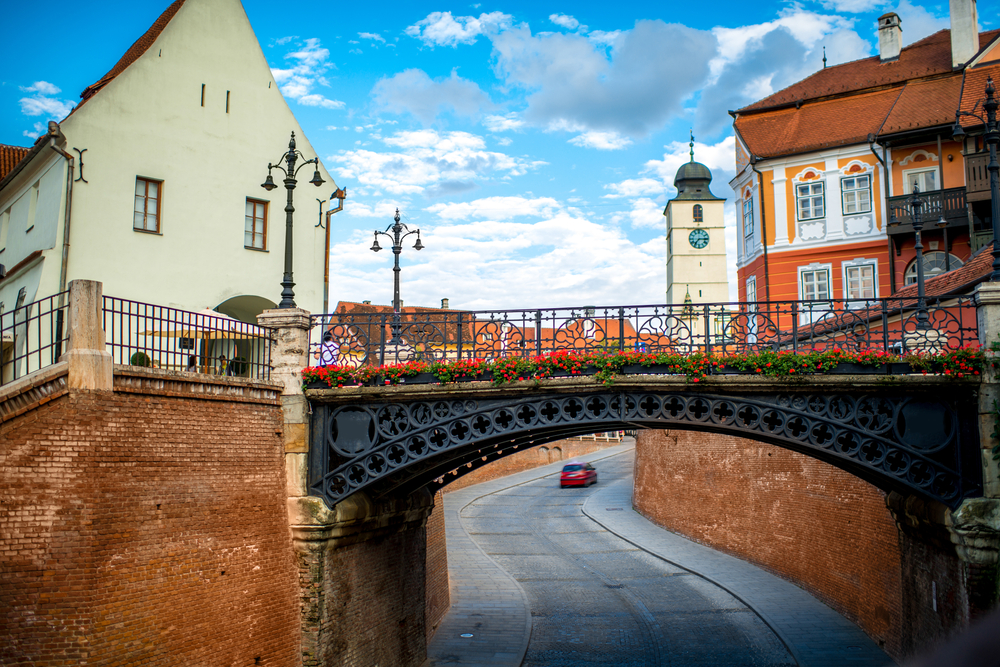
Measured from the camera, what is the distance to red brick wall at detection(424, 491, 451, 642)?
65.3ft

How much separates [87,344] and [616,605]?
16638 mm

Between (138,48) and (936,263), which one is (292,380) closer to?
(138,48)

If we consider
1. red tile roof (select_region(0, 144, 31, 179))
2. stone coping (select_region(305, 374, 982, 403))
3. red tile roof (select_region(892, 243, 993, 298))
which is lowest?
stone coping (select_region(305, 374, 982, 403))

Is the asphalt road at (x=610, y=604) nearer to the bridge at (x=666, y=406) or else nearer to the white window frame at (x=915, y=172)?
the bridge at (x=666, y=406)


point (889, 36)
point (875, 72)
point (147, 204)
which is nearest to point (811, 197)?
point (875, 72)

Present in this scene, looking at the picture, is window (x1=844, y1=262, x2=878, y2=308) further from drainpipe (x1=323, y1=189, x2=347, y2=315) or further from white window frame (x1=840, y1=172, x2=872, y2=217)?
drainpipe (x1=323, y1=189, x2=347, y2=315)

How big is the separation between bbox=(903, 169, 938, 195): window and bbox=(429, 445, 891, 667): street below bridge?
14123mm

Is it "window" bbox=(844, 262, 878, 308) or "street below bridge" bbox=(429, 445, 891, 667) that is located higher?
"window" bbox=(844, 262, 878, 308)

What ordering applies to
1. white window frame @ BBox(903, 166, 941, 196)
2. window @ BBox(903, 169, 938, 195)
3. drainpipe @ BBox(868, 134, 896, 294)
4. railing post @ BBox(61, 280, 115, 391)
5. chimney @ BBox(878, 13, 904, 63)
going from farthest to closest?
chimney @ BBox(878, 13, 904, 63) → drainpipe @ BBox(868, 134, 896, 294) → window @ BBox(903, 169, 938, 195) → white window frame @ BBox(903, 166, 941, 196) → railing post @ BBox(61, 280, 115, 391)

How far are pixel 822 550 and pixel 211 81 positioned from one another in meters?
20.0

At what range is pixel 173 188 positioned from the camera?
20922 mm

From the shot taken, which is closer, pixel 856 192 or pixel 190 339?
pixel 190 339

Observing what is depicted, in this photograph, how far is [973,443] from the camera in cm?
1279

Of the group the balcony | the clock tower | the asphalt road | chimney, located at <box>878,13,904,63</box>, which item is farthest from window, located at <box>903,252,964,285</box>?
the clock tower
